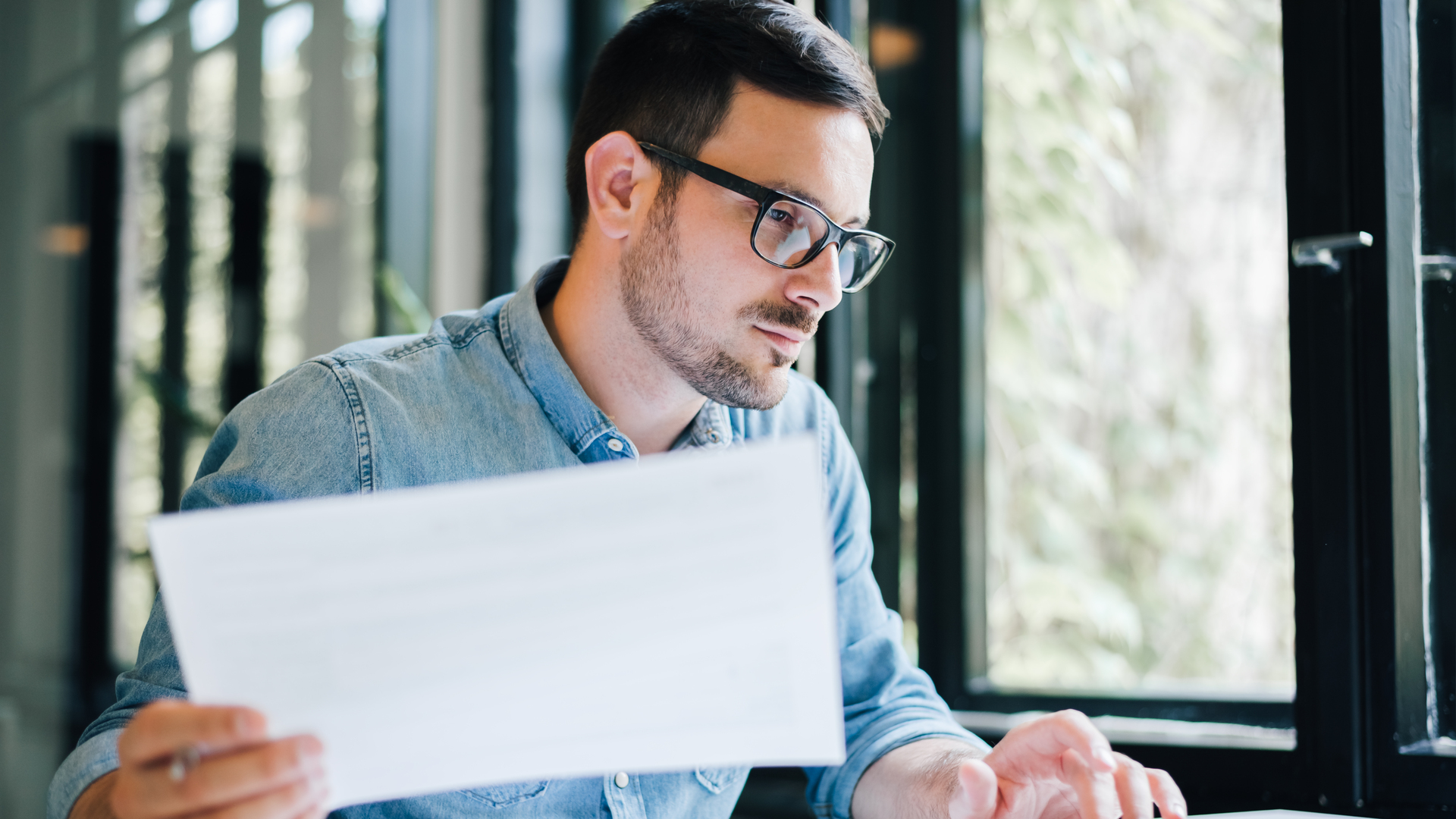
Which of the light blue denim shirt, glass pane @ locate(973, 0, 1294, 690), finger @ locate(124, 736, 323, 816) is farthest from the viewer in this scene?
glass pane @ locate(973, 0, 1294, 690)

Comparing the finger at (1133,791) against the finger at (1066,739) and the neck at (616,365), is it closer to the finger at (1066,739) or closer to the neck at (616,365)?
the finger at (1066,739)

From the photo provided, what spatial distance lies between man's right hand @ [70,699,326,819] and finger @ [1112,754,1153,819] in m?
0.53

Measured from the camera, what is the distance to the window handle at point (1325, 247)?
106cm

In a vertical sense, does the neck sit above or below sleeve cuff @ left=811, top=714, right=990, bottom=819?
above

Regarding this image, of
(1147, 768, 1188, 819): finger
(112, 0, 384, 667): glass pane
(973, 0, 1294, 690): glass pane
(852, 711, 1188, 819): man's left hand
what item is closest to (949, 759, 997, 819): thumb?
(852, 711, 1188, 819): man's left hand

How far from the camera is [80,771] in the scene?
2.13ft

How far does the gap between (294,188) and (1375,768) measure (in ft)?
6.66

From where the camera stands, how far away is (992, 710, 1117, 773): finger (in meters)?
0.71

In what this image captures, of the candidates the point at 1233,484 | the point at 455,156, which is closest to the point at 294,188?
the point at 455,156

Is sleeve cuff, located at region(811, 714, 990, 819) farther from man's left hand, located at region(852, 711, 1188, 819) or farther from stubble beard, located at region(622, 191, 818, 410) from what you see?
stubble beard, located at region(622, 191, 818, 410)

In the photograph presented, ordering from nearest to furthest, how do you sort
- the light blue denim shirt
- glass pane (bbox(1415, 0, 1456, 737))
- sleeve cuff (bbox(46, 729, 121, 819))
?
sleeve cuff (bbox(46, 729, 121, 819)), the light blue denim shirt, glass pane (bbox(1415, 0, 1456, 737))

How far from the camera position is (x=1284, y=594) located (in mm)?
1847

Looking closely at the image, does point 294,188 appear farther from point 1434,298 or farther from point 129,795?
point 1434,298

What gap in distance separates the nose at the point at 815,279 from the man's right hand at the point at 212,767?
0.60m
